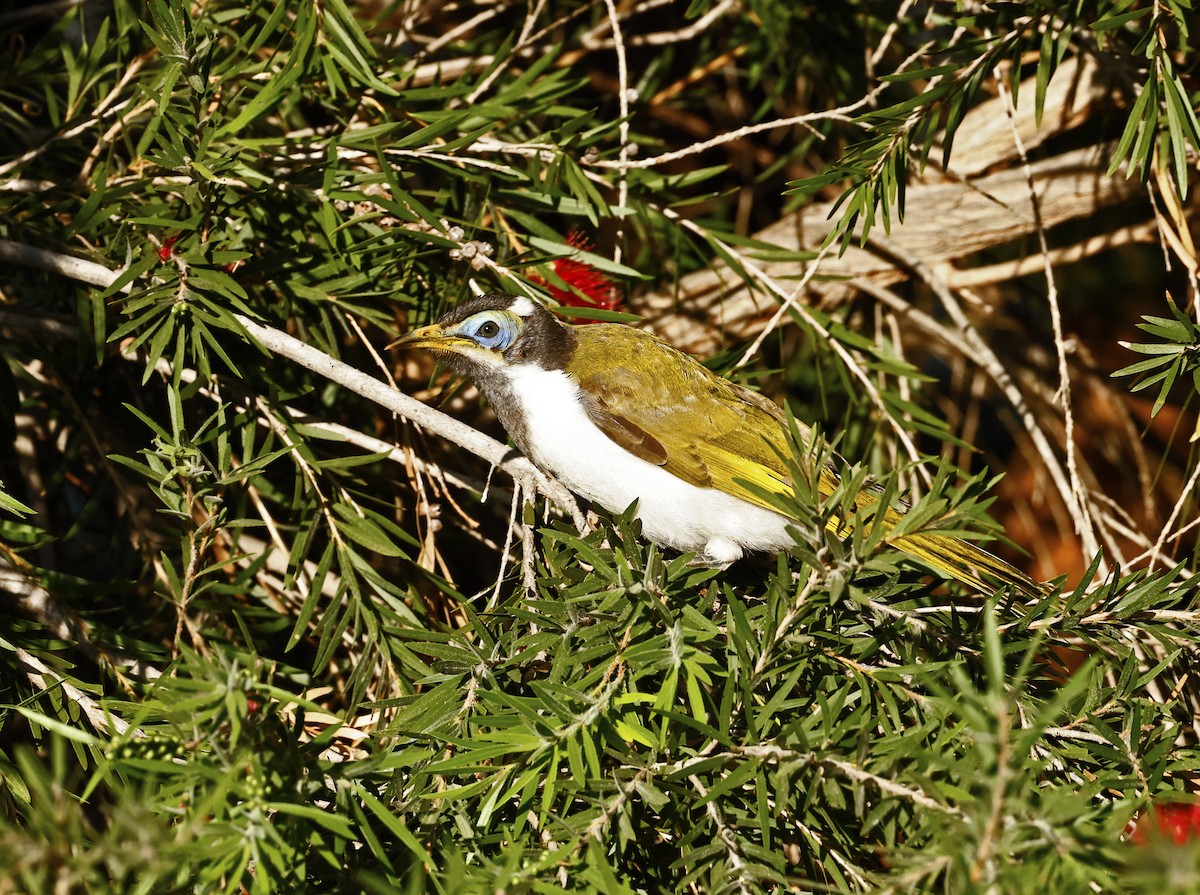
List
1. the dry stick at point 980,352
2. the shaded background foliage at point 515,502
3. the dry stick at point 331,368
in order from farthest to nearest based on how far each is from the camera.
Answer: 1. the dry stick at point 980,352
2. the dry stick at point 331,368
3. the shaded background foliage at point 515,502

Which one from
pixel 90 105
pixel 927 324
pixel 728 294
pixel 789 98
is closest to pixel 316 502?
pixel 90 105

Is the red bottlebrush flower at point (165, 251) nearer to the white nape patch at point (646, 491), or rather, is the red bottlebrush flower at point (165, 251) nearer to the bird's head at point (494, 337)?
the bird's head at point (494, 337)

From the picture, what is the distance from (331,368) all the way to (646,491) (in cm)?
88

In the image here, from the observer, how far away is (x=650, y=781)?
146 centimetres

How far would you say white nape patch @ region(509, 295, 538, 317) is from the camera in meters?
2.53

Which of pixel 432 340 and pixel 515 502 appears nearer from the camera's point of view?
pixel 515 502

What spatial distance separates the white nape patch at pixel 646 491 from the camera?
99.4 inches

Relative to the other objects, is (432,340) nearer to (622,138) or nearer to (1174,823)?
(622,138)

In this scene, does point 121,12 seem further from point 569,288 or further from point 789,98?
point 789,98

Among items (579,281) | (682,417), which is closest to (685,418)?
(682,417)

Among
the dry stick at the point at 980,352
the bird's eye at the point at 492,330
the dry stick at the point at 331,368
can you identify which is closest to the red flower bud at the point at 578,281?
the bird's eye at the point at 492,330

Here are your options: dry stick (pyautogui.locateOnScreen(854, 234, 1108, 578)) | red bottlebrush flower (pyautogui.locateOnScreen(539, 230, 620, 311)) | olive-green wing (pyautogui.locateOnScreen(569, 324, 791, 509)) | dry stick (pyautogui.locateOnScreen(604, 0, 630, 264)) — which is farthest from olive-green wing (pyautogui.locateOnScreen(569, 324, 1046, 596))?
dry stick (pyautogui.locateOnScreen(854, 234, 1108, 578))

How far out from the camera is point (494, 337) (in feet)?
8.58

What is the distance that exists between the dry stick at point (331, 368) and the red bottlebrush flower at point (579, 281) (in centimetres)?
46
